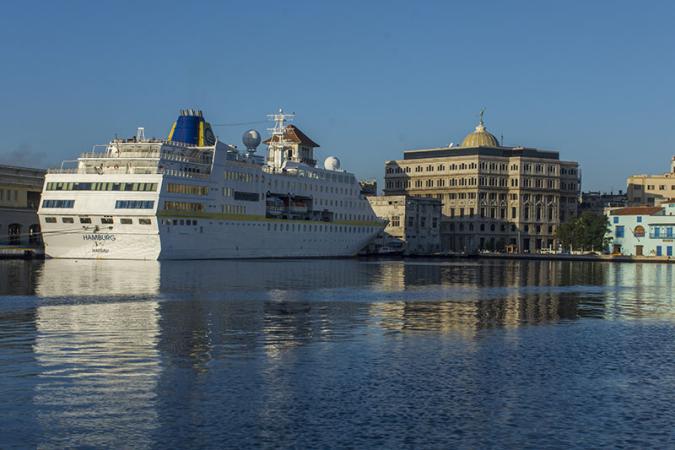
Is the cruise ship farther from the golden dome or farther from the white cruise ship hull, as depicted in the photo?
the golden dome

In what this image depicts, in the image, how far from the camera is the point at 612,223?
503ft

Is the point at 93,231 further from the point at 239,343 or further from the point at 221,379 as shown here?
the point at 221,379

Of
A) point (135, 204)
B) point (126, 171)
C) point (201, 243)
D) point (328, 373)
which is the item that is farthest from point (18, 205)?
point (328, 373)

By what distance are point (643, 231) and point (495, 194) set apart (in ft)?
148

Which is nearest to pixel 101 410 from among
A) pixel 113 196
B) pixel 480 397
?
pixel 480 397

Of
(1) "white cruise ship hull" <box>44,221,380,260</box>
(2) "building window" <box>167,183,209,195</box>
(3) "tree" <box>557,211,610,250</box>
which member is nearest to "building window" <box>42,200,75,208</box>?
(1) "white cruise ship hull" <box>44,221,380,260</box>

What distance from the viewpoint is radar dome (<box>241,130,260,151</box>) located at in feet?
416

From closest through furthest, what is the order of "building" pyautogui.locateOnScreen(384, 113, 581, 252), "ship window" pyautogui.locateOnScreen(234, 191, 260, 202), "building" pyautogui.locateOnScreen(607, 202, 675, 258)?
"ship window" pyautogui.locateOnScreen(234, 191, 260, 202), "building" pyautogui.locateOnScreen(607, 202, 675, 258), "building" pyautogui.locateOnScreen(384, 113, 581, 252)

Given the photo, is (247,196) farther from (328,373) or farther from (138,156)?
(328,373)

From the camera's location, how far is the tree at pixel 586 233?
503ft

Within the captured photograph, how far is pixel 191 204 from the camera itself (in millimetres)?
99875

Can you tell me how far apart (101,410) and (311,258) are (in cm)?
10231

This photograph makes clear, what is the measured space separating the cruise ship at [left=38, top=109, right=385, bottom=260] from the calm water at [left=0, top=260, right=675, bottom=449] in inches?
1843

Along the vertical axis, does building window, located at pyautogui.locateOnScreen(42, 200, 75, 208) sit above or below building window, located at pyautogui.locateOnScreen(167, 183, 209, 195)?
below
